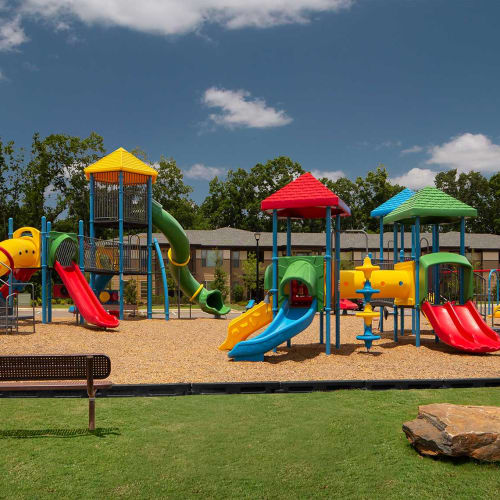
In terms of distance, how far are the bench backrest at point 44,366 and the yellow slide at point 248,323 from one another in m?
6.74

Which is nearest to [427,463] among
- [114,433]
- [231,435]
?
[231,435]

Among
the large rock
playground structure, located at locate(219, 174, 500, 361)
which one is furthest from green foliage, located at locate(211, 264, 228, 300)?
the large rock

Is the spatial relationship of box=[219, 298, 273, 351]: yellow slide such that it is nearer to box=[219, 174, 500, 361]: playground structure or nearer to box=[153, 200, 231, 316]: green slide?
box=[219, 174, 500, 361]: playground structure

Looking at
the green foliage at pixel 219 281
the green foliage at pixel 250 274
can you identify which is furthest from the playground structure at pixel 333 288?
the green foliage at pixel 250 274

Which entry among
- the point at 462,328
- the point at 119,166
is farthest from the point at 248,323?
the point at 119,166

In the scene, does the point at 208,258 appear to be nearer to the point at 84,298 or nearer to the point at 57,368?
the point at 84,298

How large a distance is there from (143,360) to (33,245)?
10.8 meters

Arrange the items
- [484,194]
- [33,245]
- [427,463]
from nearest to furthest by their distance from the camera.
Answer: [427,463] → [33,245] → [484,194]

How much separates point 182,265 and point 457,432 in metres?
23.1

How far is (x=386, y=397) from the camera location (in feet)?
26.8

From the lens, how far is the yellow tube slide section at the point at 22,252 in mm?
19875

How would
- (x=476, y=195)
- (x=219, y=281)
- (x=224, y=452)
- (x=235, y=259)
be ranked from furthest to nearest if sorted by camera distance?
(x=476, y=195) < (x=235, y=259) < (x=219, y=281) < (x=224, y=452)

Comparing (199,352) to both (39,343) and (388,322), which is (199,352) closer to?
(39,343)

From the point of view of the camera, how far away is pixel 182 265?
2766 centimetres
